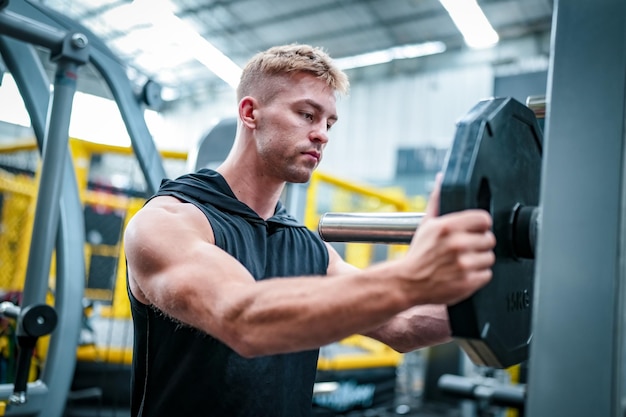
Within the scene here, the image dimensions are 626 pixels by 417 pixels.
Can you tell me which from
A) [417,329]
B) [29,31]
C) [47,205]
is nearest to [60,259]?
[47,205]

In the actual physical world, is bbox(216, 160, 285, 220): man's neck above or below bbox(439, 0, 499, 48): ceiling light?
below

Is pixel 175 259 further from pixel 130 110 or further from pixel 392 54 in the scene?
pixel 392 54

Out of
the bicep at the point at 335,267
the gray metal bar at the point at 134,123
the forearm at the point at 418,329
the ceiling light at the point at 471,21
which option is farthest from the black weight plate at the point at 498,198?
the ceiling light at the point at 471,21

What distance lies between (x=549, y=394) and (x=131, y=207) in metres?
3.33

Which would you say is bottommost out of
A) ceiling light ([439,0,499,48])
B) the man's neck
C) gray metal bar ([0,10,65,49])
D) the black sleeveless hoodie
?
the black sleeveless hoodie

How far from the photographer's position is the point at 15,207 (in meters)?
3.55

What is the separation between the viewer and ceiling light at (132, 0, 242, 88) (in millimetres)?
7371

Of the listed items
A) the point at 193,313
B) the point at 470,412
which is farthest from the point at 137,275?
the point at 470,412

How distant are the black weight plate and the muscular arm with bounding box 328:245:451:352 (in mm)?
319

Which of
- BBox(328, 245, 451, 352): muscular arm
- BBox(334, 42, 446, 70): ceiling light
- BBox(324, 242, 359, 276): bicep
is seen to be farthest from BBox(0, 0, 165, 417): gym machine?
BBox(334, 42, 446, 70): ceiling light

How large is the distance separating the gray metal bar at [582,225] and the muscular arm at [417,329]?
1.77ft

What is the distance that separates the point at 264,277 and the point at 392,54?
9172mm

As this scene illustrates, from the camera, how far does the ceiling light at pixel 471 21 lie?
6.93 m

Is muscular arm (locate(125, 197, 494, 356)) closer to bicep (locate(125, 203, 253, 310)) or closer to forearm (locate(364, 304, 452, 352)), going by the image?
bicep (locate(125, 203, 253, 310))
